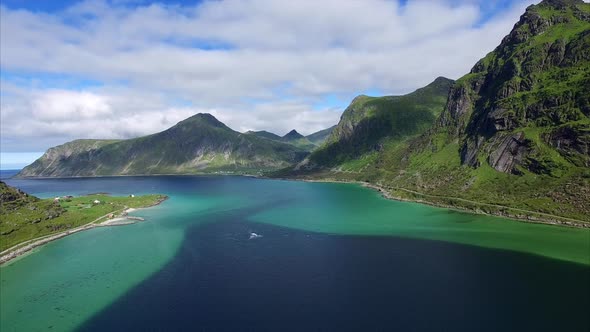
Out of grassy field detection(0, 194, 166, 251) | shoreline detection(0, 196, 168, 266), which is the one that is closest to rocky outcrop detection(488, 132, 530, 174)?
shoreline detection(0, 196, 168, 266)

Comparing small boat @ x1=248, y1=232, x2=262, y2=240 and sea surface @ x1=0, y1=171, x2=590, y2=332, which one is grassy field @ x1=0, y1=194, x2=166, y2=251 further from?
small boat @ x1=248, y1=232, x2=262, y2=240

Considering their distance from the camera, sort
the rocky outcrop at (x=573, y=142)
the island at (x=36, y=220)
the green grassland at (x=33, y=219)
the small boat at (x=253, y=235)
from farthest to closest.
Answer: the rocky outcrop at (x=573, y=142), the green grassland at (x=33, y=219), the small boat at (x=253, y=235), the island at (x=36, y=220)

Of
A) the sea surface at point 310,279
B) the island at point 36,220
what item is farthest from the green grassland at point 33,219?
the sea surface at point 310,279

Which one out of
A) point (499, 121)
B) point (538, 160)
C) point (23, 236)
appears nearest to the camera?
point (23, 236)

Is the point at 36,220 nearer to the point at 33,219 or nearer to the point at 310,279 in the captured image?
the point at 33,219

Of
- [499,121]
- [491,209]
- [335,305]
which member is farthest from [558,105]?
[335,305]

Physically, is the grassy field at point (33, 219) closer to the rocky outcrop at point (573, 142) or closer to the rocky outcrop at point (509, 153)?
the rocky outcrop at point (509, 153)

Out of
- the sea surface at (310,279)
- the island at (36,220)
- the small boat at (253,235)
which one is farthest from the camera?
the small boat at (253,235)

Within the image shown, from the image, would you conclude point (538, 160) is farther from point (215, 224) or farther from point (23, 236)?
point (23, 236)
